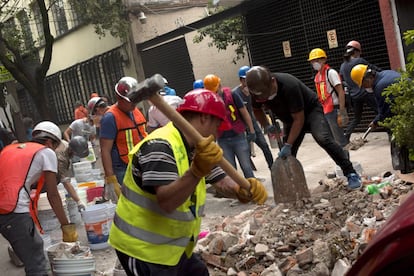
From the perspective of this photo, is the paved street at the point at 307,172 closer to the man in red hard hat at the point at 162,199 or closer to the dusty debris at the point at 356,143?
the dusty debris at the point at 356,143

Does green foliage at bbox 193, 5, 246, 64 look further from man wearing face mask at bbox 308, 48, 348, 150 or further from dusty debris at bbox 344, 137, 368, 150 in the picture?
man wearing face mask at bbox 308, 48, 348, 150

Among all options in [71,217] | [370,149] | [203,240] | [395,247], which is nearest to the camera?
[395,247]

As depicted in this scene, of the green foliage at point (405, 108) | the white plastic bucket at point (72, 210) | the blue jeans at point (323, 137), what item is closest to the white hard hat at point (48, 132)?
the blue jeans at point (323, 137)

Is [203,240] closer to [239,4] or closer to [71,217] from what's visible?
[71,217]

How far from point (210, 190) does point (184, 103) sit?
5.91 metres

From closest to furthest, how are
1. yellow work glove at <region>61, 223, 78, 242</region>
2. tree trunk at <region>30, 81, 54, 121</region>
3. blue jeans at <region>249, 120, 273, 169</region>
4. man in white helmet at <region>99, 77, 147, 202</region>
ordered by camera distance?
1. yellow work glove at <region>61, 223, 78, 242</region>
2. man in white helmet at <region>99, 77, 147, 202</region>
3. blue jeans at <region>249, 120, 273, 169</region>
4. tree trunk at <region>30, 81, 54, 121</region>

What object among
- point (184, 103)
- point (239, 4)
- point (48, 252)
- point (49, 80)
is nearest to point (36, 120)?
point (49, 80)

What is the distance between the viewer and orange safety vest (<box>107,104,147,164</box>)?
5797 millimetres

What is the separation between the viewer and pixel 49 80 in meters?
24.9

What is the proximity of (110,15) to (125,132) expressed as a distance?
39.0 feet

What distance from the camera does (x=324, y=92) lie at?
25.9 ft

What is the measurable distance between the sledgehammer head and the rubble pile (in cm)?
229

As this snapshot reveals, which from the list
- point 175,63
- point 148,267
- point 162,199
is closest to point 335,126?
point 148,267

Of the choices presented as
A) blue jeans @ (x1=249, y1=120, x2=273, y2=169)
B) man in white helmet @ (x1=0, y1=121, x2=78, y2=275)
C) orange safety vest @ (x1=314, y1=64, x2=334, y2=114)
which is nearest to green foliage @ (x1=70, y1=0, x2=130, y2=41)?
blue jeans @ (x1=249, y1=120, x2=273, y2=169)
